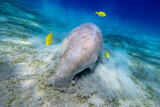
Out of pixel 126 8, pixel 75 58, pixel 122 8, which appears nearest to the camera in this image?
pixel 75 58

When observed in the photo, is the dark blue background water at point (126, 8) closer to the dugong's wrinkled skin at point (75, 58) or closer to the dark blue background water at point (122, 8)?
the dark blue background water at point (122, 8)

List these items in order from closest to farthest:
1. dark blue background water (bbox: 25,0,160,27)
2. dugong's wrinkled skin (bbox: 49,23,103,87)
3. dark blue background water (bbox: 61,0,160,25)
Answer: dugong's wrinkled skin (bbox: 49,23,103,87)
dark blue background water (bbox: 25,0,160,27)
dark blue background water (bbox: 61,0,160,25)

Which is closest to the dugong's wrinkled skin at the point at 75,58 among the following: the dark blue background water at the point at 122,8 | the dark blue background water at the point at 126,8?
the dark blue background water at the point at 122,8

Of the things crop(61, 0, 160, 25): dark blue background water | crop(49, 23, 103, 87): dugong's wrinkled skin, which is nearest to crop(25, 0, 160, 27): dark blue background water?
crop(61, 0, 160, 25): dark blue background water

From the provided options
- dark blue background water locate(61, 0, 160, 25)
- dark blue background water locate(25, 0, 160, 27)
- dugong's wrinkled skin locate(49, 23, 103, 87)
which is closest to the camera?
dugong's wrinkled skin locate(49, 23, 103, 87)

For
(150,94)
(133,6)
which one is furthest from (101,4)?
(150,94)

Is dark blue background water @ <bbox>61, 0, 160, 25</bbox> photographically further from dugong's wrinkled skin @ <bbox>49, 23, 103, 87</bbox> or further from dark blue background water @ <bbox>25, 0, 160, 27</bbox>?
dugong's wrinkled skin @ <bbox>49, 23, 103, 87</bbox>

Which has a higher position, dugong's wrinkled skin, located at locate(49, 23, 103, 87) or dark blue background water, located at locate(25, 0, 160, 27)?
dark blue background water, located at locate(25, 0, 160, 27)

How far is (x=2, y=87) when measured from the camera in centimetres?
179

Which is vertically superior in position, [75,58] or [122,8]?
[122,8]

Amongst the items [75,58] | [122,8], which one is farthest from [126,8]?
[75,58]

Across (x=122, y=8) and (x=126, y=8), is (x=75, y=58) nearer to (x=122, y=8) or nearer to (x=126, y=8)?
(x=122, y=8)

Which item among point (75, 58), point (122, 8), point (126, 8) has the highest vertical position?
point (122, 8)

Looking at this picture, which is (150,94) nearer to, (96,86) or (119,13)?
(96,86)
